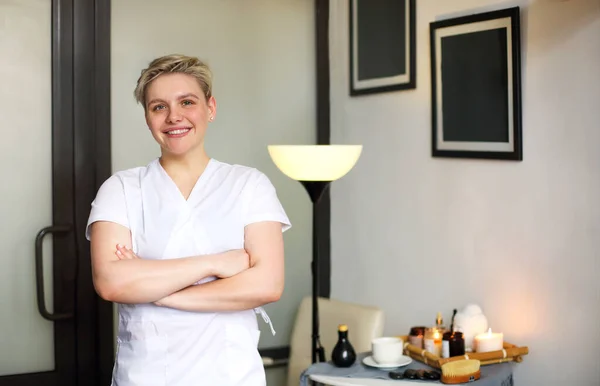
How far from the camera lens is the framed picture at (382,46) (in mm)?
3123

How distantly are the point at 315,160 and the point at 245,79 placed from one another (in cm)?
88

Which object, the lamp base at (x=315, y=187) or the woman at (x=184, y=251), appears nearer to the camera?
the woman at (x=184, y=251)

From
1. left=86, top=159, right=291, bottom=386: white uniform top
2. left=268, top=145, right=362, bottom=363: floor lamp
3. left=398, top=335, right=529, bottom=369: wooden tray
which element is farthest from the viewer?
left=268, top=145, right=362, bottom=363: floor lamp

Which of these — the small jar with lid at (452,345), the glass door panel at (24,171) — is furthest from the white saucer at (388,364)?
the glass door panel at (24,171)

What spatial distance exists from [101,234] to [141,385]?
334 millimetres

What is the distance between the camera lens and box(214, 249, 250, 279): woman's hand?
177 cm

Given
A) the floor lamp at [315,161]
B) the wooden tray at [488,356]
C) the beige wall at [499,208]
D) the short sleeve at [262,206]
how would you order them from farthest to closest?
1. the floor lamp at [315,161]
2. the wooden tray at [488,356]
3. the beige wall at [499,208]
4. the short sleeve at [262,206]

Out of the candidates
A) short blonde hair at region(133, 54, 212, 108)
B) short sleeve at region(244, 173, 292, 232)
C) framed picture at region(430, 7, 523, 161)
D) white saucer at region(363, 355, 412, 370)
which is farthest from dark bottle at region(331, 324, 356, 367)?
short blonde hair at region(133, 54, 212, 108)

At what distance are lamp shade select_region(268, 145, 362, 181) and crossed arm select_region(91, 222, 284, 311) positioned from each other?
0.86 m

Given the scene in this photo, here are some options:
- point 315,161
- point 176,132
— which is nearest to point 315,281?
point 315,161

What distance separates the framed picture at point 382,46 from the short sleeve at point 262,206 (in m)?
1.38

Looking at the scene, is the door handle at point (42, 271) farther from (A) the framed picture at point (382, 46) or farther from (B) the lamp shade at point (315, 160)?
(A) the framed picture at point (382, 46)

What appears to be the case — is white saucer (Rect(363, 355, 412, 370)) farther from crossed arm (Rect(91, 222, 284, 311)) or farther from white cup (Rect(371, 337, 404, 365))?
crossed arm (Rect(91, 222, 284, 311))

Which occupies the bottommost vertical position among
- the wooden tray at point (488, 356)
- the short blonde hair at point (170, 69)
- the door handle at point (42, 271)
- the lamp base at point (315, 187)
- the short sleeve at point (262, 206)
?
the wooden tray at point (488, 356)
